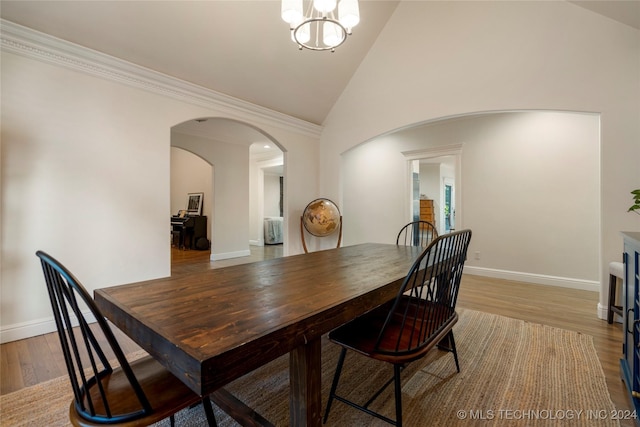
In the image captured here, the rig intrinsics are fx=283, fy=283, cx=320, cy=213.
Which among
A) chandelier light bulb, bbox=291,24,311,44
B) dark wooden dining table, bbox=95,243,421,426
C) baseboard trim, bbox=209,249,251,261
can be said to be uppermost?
chandelier light bulb, bbox=291,24,311,44

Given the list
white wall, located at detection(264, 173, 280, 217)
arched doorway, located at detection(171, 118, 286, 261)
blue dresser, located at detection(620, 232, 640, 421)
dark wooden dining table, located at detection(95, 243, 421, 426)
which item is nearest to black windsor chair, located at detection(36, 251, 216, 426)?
dark wooden dining table, located at detection(95, 243, 421, 426)

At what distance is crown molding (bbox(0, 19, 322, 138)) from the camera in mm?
2307

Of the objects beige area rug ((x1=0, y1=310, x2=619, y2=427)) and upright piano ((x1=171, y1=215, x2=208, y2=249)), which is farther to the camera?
upright piano ((x1=171, y1=215, x2=208, y2=249))

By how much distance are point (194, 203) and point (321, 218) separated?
4.55 m

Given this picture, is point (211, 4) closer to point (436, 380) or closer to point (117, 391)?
point (117, 391)

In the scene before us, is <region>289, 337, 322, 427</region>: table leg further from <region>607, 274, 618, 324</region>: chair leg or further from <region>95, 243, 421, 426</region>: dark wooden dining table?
<region>607, 274, 618, 324</region>: chair leg

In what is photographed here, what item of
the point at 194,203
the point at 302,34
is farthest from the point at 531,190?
the point at 194,203

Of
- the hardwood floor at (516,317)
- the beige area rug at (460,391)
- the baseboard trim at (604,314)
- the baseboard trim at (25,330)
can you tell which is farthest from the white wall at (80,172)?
the baseboard trim at (604,314)

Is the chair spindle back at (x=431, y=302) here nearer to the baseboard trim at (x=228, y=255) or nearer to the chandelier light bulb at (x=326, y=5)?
the chandelier light bulb at (x=326, y=5)

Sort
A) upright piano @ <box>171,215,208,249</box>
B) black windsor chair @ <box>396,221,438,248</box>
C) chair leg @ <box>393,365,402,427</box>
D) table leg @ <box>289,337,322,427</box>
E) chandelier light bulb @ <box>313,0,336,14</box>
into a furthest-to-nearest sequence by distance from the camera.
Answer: upright piano @ <box>171,215,208,249</box> < black windsor chair @ <box>396,221,438,248</box> < chandelier light bulb @ <box>313,0,336,14</box> < chair leg @ <box>393,365,402,427</box> < table leg @ <box>289,337,322,427</box>

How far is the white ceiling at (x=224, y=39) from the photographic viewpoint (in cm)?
239

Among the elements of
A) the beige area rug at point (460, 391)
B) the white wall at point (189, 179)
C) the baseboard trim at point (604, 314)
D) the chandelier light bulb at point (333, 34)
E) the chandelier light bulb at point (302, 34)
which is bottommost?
the beige area rug at point (460, 391)

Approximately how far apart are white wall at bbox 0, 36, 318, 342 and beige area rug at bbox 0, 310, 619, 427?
47.5 inches

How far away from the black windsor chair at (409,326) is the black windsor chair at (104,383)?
76cm
